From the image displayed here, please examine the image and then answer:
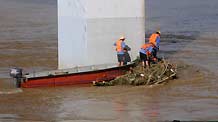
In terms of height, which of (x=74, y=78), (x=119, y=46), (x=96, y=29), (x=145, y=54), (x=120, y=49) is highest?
(x=96, y=29)

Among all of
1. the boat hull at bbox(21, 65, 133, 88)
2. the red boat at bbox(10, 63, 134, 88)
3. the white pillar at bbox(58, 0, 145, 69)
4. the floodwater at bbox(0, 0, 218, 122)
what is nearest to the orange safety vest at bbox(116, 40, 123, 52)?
the white pillar at bbox(58, 0, 145, 69)

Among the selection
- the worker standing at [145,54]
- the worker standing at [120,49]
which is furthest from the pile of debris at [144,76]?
the worker standing at [120,49]

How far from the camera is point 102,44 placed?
25.3 meters

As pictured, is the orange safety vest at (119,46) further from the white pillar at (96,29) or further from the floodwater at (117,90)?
the floodwater at (117,90)

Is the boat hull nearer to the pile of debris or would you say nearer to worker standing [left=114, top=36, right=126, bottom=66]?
the pile of debris

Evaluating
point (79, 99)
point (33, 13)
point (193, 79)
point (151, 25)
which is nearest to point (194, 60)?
point (193, 79)

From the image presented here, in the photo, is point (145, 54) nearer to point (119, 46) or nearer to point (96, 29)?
point (119, 46)

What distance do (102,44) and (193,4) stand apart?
40501 mm

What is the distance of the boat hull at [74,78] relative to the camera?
77.0ft

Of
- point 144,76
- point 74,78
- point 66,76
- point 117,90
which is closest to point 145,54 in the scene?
point 144,76

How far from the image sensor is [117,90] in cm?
2352

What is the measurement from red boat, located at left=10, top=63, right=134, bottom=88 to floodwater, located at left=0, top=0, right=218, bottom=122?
0.26m

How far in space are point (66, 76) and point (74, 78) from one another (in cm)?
31

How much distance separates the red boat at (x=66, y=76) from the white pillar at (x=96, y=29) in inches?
41.7
